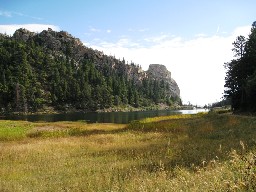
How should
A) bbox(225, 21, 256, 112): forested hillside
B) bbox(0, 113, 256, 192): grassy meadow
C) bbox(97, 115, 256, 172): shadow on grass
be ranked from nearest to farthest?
bbox(0, 113, 256, 192): grassy meadow
bbox(97, 115, 256, 172): shadow on grass
bbox(225, 21, 256, 112): forested hillside

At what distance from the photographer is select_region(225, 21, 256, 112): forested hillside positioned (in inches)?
2484

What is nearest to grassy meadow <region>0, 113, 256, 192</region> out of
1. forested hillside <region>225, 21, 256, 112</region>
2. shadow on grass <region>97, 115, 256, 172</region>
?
shadow on grass <region>97, 115, 256, 172</region>

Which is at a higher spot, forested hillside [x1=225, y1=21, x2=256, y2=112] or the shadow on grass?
forested hillside [x1=225, y1=21, x2=256, y2=112]

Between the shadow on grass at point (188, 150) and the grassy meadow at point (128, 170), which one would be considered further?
the shadow on grass at point (188, 150)

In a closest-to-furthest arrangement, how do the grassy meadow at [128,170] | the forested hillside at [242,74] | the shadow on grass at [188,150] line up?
the grassy meadow at [128,170]
the shadow on grass at [188,150]
the forested hillside at [242,74]

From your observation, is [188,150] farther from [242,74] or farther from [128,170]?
[242,74]

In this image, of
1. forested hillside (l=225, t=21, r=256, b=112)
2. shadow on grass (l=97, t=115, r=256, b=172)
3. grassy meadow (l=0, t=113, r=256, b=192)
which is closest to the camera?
grassy meadow (l=0, t=113, r=256, b=192)

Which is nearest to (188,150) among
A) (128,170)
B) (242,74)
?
(128,170)

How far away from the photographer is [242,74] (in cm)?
6762

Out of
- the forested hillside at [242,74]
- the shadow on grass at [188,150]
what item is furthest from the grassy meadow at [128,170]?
the forested hillside at [242,74]

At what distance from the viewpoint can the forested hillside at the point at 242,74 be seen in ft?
207

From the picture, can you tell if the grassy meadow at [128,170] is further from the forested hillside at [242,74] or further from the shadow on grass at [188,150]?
the forested hillside at [242,74]

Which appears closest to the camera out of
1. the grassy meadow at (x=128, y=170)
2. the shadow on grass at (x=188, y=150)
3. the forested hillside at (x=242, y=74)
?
the grassy meadow at (x=128, y=170)

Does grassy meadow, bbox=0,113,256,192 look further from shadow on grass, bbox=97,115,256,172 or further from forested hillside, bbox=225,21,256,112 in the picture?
forested hillside, bbox=225,21,256,112
